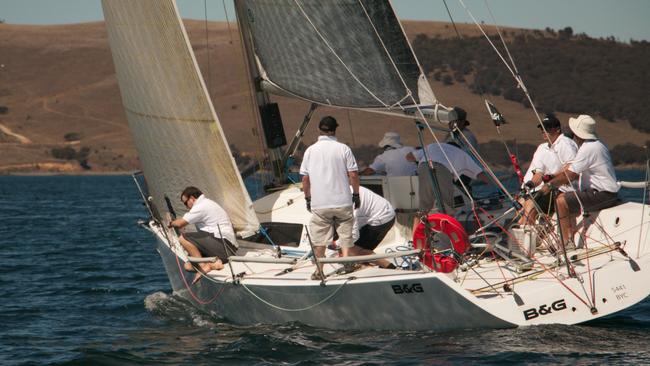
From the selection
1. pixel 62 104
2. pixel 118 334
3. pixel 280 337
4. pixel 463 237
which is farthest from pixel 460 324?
pixel 62 104

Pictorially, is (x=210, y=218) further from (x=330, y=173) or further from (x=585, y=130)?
(x=585, y=130)

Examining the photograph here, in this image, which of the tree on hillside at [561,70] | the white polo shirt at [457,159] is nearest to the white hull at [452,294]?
the white polo shirt at [457,159]

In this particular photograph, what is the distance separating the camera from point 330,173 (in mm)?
10789

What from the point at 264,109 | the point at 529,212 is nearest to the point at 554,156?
the point at 529,212

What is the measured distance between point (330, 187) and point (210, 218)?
5.96 feet

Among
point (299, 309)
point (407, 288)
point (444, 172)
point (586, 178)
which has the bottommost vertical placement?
point (299, 309)

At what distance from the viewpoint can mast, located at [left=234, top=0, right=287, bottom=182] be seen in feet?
45.9

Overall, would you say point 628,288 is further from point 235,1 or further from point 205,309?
point 235,1

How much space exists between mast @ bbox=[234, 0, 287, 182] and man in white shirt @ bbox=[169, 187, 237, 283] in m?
2.51

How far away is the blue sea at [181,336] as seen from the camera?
9.52 metres

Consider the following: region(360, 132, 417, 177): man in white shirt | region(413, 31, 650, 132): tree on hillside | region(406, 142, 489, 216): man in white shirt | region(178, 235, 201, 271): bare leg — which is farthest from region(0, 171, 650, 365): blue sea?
region(413, 31, 650, 132): tree on hillside

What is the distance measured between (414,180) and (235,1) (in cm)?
342

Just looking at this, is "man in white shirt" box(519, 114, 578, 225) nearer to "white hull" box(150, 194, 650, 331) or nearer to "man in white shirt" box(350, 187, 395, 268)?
"white hull" box(150, 194, 650, 331)

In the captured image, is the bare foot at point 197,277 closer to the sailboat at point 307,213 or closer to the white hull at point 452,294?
the sailboat at point 307,213
